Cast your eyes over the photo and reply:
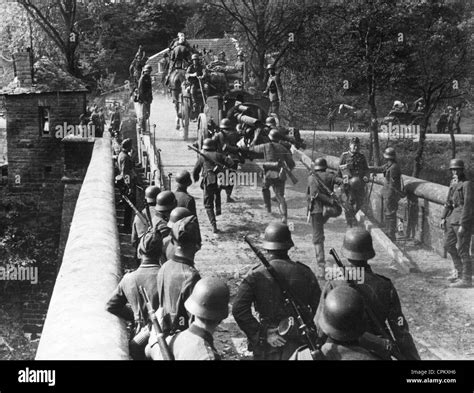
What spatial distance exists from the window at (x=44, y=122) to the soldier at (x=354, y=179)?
7.43 metres

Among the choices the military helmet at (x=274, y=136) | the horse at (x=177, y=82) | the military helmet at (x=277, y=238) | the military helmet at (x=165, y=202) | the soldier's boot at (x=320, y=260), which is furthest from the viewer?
the horse at (x=177, y=82)

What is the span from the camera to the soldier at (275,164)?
38.8ft

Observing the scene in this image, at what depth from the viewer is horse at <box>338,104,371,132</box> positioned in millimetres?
24922

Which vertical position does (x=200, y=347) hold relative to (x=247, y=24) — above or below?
below

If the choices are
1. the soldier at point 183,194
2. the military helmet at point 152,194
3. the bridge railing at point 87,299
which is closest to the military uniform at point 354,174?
the soldier at point 183,194

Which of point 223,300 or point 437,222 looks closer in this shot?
point 223,300

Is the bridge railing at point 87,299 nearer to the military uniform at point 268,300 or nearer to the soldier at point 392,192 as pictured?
the military uniform at point 268,300

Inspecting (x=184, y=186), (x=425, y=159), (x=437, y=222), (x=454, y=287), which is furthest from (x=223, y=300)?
(x=425, y=159)

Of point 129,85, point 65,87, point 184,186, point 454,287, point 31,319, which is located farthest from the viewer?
point 129,85

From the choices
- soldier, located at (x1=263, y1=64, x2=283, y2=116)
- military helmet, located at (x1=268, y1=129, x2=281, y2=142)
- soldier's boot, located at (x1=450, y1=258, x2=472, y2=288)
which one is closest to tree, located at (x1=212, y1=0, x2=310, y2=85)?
soldier, located at (x1=263, y1=64, x2=283, y2=116)

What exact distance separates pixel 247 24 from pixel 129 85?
598 cm

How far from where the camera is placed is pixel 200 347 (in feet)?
13.8
